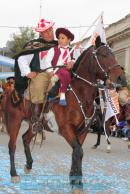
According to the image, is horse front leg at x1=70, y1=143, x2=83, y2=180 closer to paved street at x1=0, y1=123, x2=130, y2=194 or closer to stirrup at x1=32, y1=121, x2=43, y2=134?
paved street at x1=0, y1=123, x2=130, y2=194

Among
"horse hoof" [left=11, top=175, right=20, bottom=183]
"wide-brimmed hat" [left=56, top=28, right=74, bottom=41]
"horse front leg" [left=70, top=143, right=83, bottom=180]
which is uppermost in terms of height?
"wide-brimmed hat" [left=56, top=28, right=74, bottom=41]

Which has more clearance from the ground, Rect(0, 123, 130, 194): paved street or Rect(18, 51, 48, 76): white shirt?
Rect(18, 51, 48, 76): white shirt

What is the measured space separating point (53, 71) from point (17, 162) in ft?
10.6

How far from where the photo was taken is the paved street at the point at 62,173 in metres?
7.46

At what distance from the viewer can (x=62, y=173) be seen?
29.3ft

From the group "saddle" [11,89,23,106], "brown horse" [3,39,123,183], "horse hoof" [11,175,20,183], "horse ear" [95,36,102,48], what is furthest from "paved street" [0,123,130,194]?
"horse ear" [95,36,102,48]

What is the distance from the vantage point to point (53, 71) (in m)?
7.76

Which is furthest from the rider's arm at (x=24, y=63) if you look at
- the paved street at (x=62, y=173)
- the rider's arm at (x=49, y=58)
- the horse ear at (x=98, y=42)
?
the paved street at (x=62, y=173)

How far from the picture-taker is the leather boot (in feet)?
26.4

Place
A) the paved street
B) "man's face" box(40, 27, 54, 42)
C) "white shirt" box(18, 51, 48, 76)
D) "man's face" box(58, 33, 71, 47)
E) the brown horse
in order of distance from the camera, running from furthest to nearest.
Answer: "man's face" box(40, 27, 54, 42) < "white shirt" box(18, 51, 48, 76) < "man's face" box(58, 33, 71, 47) < the paved street < the brown horse

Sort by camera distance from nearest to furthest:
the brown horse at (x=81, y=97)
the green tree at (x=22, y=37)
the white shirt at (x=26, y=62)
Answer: the brown horse at (x=81, y=97) → the white shirt at (x=26, y=62) → the green tree at (x=22, y=37)

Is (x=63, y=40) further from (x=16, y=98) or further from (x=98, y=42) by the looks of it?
(x=16, y=98)

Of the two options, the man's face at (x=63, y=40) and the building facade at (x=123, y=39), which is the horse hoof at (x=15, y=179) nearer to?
the man's face at (x=63, y=40)

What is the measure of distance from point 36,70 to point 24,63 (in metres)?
0.23
